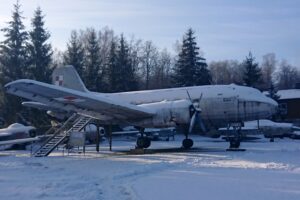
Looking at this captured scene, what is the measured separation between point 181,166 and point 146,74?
223 feet

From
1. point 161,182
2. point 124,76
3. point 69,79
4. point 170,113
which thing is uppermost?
point 124,76

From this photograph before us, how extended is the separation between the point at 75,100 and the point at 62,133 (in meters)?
5.20

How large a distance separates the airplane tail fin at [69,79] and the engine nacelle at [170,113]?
7034 millimetres

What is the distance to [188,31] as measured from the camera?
188ft

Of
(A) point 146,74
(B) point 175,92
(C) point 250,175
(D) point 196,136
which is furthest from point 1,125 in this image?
(A) point 146,74

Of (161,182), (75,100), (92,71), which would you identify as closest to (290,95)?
(92,71)

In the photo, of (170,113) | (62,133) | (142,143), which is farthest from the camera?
(62,133)

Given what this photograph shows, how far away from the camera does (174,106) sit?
2316 centimetres

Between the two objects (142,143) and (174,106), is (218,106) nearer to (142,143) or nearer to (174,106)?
(174,106)

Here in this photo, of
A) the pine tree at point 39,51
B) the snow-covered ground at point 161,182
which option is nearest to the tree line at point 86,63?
the pine tree at point 39,51

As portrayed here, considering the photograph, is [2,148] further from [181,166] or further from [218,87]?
[181,166]

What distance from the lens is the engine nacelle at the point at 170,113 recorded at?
22.9 meters

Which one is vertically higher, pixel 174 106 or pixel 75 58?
pixel 75 58

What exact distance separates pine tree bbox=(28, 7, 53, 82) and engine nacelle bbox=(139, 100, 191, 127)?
2429 cm
